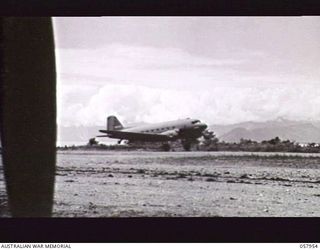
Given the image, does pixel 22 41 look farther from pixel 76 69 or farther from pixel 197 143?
pixel 197 143

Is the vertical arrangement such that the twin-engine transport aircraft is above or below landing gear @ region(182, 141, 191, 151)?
above

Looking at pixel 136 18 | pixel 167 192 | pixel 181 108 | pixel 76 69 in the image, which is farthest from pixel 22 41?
pixel 167 192

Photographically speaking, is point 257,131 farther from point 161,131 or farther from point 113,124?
point 113,124

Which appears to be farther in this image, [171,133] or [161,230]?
[171,133]

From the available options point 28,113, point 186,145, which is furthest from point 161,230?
point 28,113
